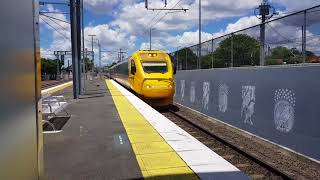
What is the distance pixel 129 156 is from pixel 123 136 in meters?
2.60

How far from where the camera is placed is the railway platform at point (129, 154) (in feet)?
20.7

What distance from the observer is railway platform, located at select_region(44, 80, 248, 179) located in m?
6.30

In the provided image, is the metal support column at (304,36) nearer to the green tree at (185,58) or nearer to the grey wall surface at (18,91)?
the grey wall surface at (18,91)

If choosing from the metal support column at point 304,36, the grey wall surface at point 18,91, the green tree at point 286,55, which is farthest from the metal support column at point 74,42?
the grey wall surface at point 18,91

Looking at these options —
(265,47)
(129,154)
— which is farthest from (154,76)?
(129,154)

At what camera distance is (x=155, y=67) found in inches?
914

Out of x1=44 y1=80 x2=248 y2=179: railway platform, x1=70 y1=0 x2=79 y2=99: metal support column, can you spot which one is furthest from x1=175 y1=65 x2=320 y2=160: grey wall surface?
x1=70 y1=0 x2=79 y2=99: metal support column

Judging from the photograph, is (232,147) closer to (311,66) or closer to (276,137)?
(276,137)

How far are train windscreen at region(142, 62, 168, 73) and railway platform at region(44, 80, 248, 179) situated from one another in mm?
10561

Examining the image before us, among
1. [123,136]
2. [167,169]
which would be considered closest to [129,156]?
[167,169]

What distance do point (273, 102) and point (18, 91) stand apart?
1008 cm

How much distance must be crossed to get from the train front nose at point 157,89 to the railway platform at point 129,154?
9.43 meters

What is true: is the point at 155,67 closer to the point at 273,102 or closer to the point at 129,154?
the point at 273,102

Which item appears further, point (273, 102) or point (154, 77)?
point (154, 77)
